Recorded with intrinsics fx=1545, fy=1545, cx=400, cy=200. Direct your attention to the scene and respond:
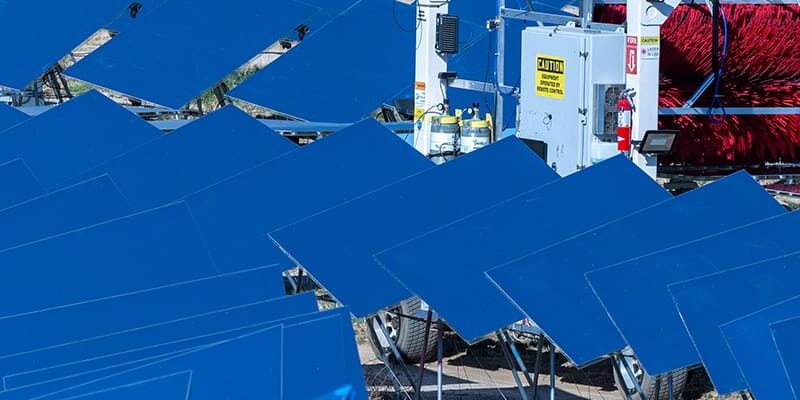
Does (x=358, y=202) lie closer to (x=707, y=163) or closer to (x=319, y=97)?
(x=707, y=163)

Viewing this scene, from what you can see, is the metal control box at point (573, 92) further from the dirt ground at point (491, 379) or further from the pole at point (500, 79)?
the dirt ground at point (491, 379)

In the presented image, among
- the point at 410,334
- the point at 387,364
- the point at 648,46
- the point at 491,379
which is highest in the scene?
the point at 648,46

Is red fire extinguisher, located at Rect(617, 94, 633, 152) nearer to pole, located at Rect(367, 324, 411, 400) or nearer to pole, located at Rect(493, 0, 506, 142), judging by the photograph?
pole, located at Rect(493, 0, 506, 142)

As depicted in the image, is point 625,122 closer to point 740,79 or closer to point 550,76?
point 550,76

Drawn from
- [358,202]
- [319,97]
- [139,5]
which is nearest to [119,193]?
[358,202]

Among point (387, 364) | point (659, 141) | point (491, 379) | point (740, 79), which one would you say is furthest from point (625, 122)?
point (387, 364)

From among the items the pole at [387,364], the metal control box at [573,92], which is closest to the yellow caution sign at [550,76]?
the metal control box at [573,92]
